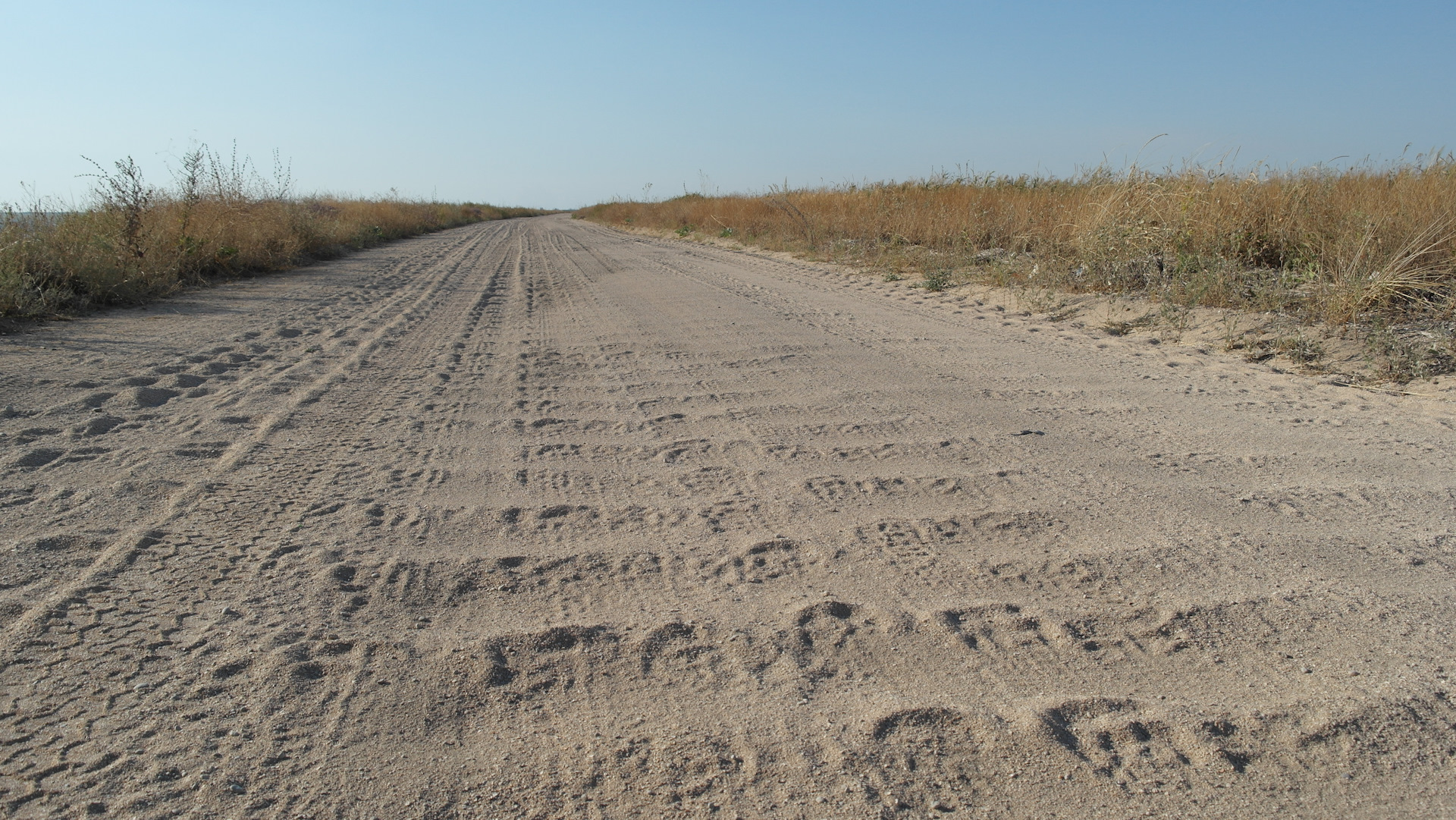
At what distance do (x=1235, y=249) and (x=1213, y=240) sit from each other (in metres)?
0.23

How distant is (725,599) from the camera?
7.29ft

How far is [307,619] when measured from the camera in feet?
6.80

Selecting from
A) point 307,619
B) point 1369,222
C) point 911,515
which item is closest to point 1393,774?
point 911,515

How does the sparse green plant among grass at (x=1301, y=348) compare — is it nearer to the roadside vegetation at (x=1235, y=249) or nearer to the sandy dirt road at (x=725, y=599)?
the roadside vegetation at (x=1235, y=249)

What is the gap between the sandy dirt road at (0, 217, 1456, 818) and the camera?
157 centimetres

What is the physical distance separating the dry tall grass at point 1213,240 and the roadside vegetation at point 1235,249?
0.02m

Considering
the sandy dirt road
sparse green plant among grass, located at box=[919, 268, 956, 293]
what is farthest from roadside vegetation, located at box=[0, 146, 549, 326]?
sparse green plant among grass, located at box=[919, 268, 956, 293]

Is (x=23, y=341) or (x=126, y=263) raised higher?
(x=126, y=263)

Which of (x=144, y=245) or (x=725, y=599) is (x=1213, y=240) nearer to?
(x=725, y=599)

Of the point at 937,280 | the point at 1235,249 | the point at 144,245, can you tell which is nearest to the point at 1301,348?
the point at 1235,249

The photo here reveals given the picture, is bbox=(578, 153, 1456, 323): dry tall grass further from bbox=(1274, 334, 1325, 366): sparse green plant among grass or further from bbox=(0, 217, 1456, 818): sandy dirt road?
bbox=(0, 217, 1456, 818): sandy dirt road

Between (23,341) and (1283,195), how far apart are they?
9.99 metres

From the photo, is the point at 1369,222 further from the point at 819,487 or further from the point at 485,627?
the point at 485,627

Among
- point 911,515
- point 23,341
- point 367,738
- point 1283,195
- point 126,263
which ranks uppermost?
point 1283,195
